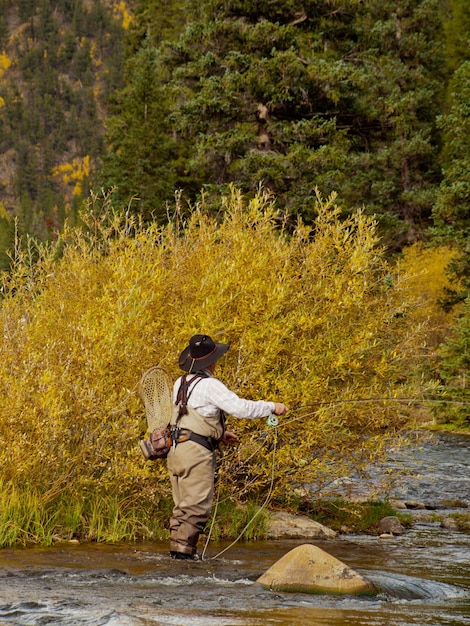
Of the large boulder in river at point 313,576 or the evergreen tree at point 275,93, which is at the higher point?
the evergreen tree at point 275,93

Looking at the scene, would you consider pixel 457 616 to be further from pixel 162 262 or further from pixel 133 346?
pixel 162 262

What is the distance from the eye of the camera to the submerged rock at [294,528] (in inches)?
415

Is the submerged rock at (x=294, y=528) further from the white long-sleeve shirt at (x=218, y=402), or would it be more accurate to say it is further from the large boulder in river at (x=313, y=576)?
the large boulder in river at (x=313, y=576)

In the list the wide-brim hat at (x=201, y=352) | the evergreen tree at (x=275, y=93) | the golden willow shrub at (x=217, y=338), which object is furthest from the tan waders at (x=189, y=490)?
the evergreen tree at (x=275, y=93)

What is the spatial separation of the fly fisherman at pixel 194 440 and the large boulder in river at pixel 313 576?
1198 mm

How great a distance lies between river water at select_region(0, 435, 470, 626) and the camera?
6418mm

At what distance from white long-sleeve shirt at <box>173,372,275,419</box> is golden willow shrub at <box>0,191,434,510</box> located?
3.43 ft

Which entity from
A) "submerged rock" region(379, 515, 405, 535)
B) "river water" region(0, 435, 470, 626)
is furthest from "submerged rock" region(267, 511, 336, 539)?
"submerged rock" region(379, 515, 405, 535)

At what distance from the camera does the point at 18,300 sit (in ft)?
35.3

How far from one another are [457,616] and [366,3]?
2172 cm

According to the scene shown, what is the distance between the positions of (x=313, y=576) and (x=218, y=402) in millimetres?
1707

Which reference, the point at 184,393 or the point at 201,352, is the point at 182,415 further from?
the point at 201,352

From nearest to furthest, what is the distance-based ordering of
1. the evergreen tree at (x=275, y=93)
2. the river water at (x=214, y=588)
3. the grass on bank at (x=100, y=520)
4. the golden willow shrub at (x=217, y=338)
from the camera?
the river water at (x=214, y=588), the grass on bank at (x=100, y=520), the golden willow shrub at (x=217, y=338), the evergreen tree at (x=275, y=93)

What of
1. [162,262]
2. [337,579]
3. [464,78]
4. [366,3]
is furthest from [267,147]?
[337,579]
